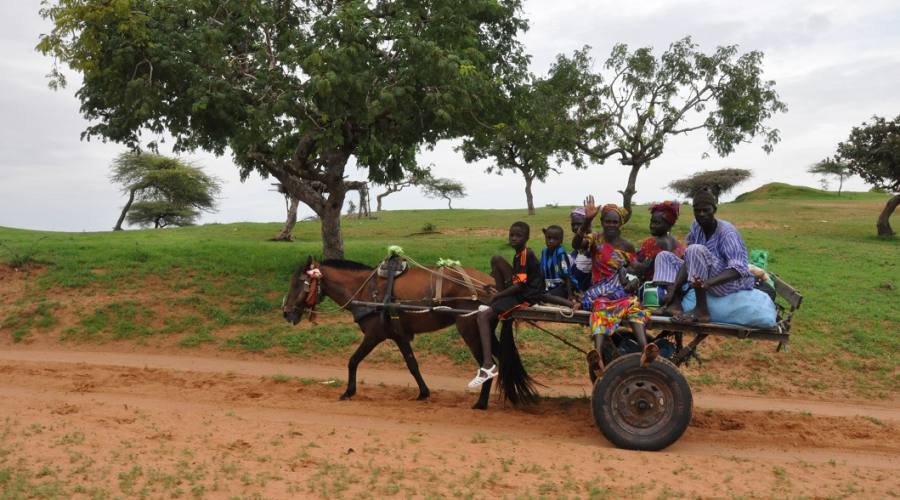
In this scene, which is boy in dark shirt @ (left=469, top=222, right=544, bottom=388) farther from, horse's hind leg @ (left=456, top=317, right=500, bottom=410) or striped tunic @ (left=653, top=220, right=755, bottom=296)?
striped tunic @ (left=653, top=220, right=755, bottom=296)

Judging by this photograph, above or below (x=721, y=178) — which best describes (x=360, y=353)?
below

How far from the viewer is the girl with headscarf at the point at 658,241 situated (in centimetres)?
699

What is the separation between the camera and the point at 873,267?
1709 cm

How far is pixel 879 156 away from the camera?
25.4 m

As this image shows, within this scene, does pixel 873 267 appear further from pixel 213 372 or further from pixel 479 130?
pixel 213 372

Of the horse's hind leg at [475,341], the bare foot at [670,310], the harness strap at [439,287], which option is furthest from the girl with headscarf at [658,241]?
the harness strap at [439,287]

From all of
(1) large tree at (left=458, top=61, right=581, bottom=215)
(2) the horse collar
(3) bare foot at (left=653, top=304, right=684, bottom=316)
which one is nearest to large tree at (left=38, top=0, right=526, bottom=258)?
(1) large tree at (left=458, top=61, right=581, bottom=215)

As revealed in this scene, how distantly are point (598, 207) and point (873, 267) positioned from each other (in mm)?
13437

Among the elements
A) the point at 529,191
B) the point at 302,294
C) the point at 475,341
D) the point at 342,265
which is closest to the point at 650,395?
the point at 475,341

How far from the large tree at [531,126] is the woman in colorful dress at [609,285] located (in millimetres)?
6360

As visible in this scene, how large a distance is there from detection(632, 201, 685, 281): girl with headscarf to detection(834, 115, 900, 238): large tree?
72.6ft

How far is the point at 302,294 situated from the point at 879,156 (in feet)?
82.1

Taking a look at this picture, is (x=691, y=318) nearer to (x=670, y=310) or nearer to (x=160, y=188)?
(x=670, y=310)

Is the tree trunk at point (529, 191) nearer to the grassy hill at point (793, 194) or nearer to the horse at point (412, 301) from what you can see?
the grassy hill at point (793, 194)
